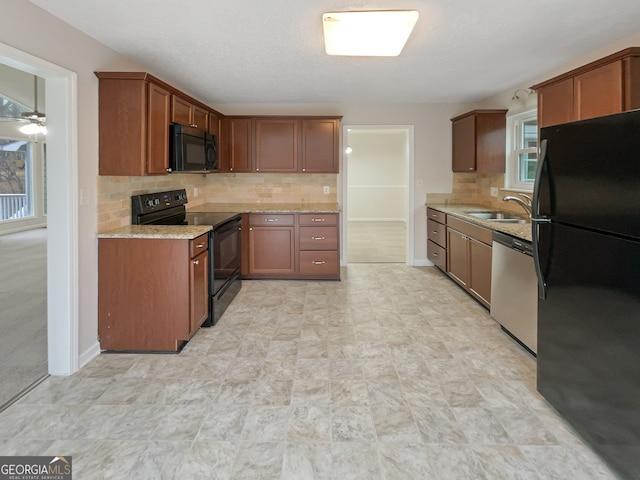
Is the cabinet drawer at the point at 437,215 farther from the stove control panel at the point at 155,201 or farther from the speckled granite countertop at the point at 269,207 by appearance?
the stove control panel at the point at 155,201

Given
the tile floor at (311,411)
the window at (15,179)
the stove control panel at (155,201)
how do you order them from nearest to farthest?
the tile floor at (311,411) < the stove control panel at (155,201) < the window at (15,179)

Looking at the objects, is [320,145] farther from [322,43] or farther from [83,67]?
[83,67]

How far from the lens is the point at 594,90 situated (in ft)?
9.03

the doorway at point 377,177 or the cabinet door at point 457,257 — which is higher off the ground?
the doorway at point 377,177

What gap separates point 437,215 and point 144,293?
3.73 meters

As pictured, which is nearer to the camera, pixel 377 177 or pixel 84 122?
pixel 84 122

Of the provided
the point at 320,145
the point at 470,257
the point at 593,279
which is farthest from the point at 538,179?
the point at 320,145

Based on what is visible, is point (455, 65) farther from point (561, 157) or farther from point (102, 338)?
point (102, 338)

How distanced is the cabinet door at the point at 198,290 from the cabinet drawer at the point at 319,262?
181 cm

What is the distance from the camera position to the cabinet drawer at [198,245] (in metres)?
3.08

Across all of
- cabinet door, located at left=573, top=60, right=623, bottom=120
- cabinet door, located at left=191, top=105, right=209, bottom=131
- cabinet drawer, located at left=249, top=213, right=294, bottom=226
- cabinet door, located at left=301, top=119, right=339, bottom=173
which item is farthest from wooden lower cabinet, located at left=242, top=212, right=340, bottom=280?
cabinet door, located at left=573, top=60, right=623, bottom=120

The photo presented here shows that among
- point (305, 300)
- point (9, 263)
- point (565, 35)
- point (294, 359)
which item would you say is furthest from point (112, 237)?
point (9, 263)

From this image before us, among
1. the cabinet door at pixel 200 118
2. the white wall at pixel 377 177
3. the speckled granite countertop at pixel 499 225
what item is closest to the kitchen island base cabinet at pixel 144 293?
the cabinet door at pixel 200 118

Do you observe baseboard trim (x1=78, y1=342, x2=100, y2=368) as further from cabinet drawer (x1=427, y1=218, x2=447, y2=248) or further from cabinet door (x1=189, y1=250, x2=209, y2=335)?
cabinet drawer (x1=427, y1=218, x2=447, y2=248)
